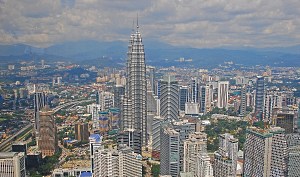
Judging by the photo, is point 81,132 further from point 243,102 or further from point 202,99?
point 243,102

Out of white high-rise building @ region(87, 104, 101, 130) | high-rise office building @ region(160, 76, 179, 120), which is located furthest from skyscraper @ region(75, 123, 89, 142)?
high-rise office building @ region(160, 76, 179, 120)

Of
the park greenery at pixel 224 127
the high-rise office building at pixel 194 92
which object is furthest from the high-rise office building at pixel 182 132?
the high-rise office building at pixel 194 92

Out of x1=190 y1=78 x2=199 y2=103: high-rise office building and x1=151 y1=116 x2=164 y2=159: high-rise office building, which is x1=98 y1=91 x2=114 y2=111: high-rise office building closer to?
x1=151 y1=116 x2=164 y2=159: high-rise office building

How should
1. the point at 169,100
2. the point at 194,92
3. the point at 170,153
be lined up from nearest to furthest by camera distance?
the point at 170,153 < the point at 169,100 < the point at 194,92

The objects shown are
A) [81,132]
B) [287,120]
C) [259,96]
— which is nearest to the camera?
[287,120]

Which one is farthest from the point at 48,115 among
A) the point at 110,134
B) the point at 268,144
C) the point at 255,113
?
the point at 255,113

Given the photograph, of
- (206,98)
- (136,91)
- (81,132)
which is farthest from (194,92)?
(81,132)
